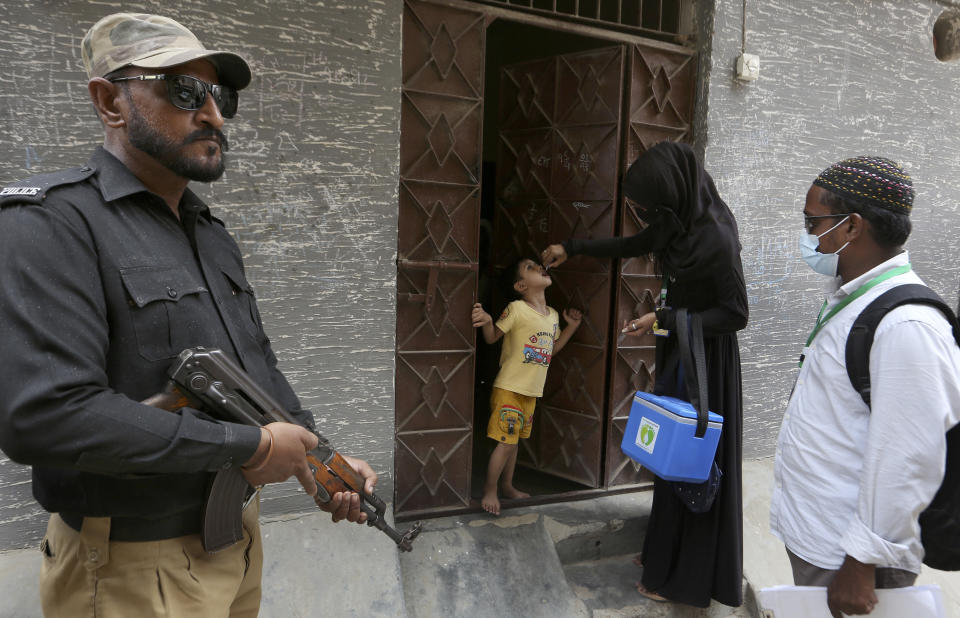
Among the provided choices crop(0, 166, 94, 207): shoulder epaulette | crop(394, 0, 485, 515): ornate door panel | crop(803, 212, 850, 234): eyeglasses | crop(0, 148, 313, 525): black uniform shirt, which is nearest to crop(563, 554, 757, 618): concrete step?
crop(394, 0, 485, 515): ornate door panel

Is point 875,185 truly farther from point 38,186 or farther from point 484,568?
point 484,568

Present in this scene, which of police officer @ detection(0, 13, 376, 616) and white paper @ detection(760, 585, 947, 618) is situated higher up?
police officer @ detection(0, 13, 376, 616)

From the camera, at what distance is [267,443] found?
133 cm

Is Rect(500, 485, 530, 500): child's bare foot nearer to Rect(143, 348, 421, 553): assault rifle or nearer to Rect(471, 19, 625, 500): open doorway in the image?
Rect(471, 19, 625, 500): open doorway

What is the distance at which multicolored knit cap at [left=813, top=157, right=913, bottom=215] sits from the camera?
67.2 inches

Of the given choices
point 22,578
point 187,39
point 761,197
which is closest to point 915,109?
point 761,197

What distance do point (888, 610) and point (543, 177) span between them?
2.96 m

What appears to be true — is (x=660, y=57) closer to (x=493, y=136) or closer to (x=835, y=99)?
(x=835, y=99)

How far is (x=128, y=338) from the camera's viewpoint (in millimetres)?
1274

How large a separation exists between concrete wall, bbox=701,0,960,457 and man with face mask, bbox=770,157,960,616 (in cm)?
204

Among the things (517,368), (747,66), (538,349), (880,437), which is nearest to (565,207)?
(538,349)

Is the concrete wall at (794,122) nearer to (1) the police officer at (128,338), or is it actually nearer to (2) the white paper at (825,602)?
(2) the white paper at (825,602)

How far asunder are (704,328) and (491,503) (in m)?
1.48

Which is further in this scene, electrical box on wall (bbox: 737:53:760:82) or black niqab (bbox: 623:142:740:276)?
electrical box on wall (bbox: 737:53:760:82)
